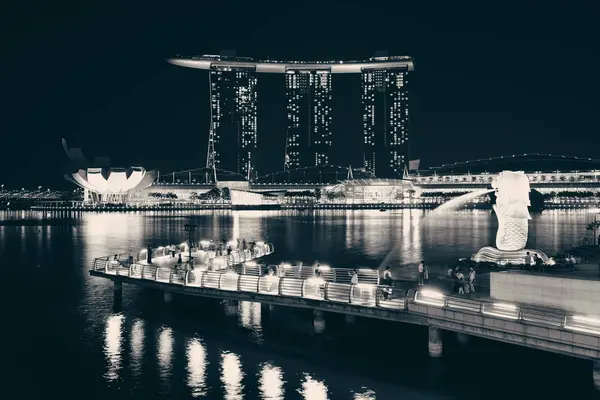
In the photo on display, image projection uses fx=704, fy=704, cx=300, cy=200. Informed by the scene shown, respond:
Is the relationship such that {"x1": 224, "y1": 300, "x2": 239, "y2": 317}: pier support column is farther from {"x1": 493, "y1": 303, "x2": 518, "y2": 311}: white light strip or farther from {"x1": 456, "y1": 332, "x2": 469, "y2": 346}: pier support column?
{"x1": 493, "y1": 303, "x2": 518, "y2": 311}: white light strip

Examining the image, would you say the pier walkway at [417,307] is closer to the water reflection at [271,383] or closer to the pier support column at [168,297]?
the pier support column at [168,297]

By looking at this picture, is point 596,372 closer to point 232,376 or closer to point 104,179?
point 232,376

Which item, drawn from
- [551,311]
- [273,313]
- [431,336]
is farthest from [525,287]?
[273,313]

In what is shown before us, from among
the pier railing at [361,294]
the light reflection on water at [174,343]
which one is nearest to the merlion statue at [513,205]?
the pier railing at [361,294]

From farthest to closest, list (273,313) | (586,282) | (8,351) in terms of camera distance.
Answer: (273,313) < (8,351) < (586,282)

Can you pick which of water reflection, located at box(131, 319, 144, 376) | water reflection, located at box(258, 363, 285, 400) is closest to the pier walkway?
water reflection, located at box(131, 319, 144, 376)

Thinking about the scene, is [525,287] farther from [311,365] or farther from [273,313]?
[273,313]

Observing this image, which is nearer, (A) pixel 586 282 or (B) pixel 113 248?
(A) pixel 586 282
